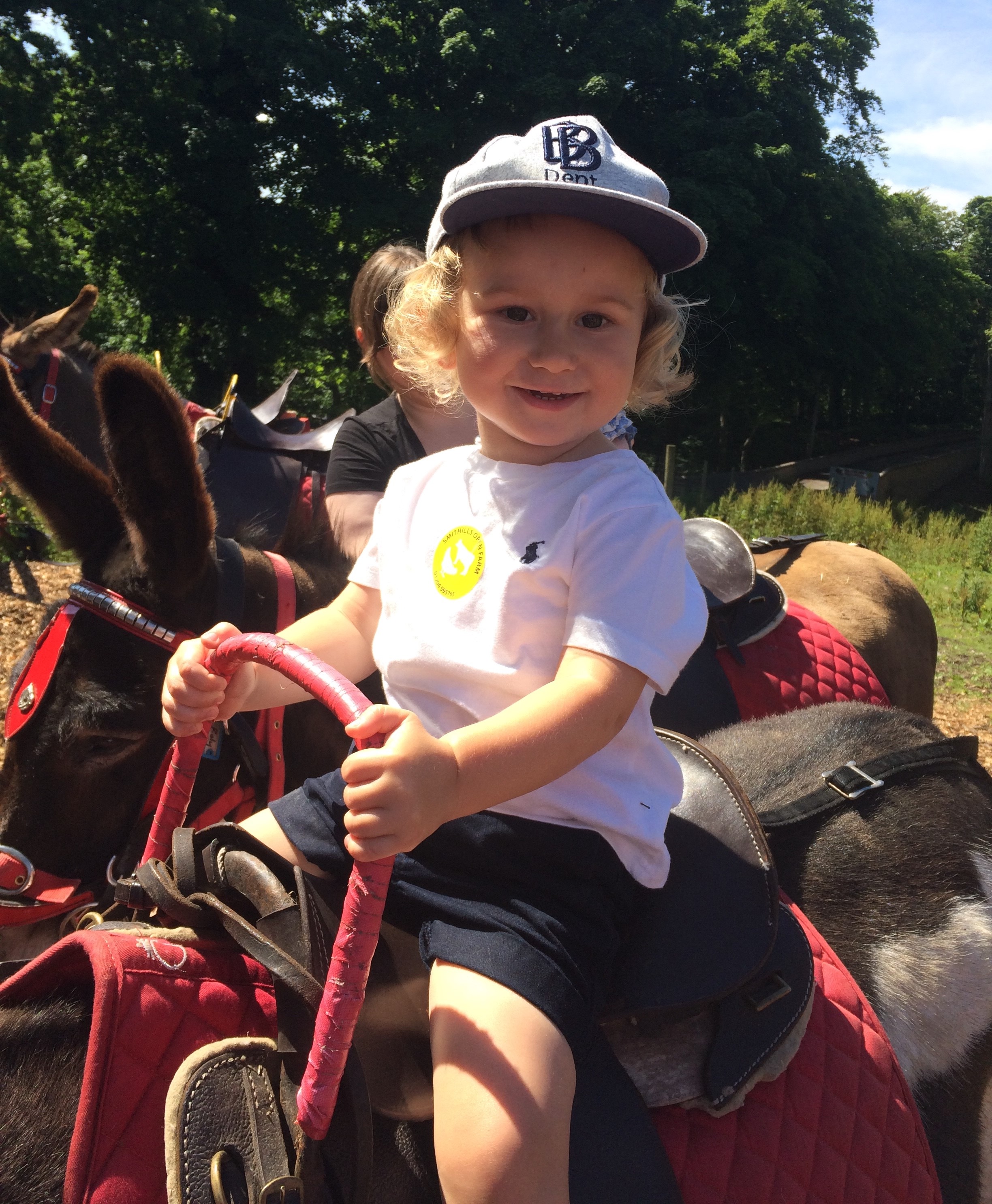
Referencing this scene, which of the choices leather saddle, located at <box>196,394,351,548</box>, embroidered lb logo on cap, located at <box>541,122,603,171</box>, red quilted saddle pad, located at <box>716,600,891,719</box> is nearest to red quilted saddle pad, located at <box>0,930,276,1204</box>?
embroidered lb logo on cap, located at <box>541,122,603,171</box>

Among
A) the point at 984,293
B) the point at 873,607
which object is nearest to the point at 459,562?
the point at 873,607

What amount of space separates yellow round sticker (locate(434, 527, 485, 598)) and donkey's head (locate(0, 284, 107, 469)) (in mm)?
4240

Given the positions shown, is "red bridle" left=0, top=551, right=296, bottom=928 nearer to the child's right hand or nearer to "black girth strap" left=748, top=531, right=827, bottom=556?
the child's right hand

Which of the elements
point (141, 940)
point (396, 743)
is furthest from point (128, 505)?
point (396, 743)

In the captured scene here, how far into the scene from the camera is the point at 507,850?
1403mm

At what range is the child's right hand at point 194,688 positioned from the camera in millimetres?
1326

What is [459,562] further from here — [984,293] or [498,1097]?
[984,293]

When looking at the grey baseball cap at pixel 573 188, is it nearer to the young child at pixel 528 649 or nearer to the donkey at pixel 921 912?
the young child at pixel 528 649

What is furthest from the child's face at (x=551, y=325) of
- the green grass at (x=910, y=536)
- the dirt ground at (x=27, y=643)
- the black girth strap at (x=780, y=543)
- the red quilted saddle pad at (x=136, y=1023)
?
the green grass at (x=910, y=536)

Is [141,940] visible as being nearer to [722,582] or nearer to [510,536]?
[510,536]

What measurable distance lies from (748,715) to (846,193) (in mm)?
25114

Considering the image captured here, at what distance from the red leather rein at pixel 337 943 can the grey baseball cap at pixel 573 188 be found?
2.81ft

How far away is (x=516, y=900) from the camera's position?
1.38 metres

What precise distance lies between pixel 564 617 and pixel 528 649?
0.08 metres
